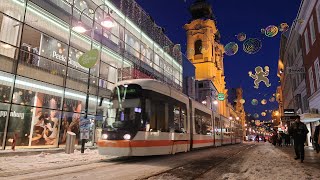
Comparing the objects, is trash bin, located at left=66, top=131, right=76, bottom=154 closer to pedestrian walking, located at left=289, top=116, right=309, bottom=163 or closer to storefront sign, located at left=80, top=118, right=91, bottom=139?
storefront sign, located at left=80, top=118, right=91, bottom=139

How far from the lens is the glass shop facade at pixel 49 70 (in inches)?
607

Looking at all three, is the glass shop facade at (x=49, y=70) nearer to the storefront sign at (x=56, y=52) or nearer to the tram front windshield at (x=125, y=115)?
the storefront sign at (x=56, y=52)

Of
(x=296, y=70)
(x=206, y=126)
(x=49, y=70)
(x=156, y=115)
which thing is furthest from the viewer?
(x=296, y=70)

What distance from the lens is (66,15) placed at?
18922 mm

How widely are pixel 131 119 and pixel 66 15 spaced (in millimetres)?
11240

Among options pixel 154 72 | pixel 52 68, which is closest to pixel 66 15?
pixel 52 68

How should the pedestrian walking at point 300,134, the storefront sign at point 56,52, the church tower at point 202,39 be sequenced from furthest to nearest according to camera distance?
the church tower at point 202,39 < the storefront sign at point 56,52 < the pedestrian walking at point 300,134

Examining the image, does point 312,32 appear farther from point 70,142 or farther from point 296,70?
point 70,142

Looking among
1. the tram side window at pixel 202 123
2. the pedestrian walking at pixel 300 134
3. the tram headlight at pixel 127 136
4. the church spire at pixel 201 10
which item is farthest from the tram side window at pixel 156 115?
the church spire at pixel 201 10

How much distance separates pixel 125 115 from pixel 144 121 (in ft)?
2.81

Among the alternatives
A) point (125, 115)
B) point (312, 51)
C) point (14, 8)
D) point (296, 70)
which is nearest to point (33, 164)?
point (125, 115)

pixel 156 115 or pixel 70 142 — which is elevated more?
pixel 156 115

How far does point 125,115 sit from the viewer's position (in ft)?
38.1

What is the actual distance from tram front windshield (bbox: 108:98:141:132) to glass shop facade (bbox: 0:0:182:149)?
0.78 meters
